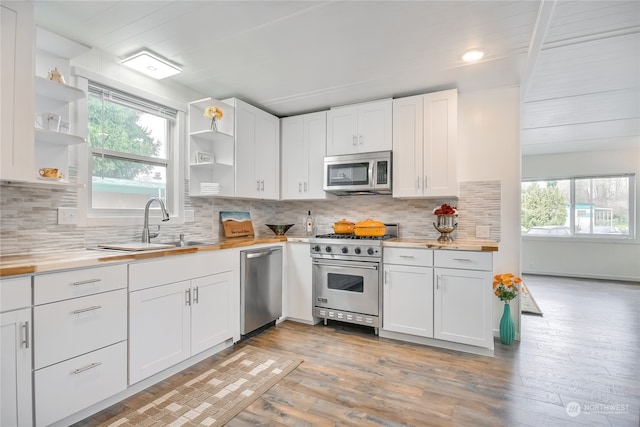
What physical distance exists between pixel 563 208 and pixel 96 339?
769 centimetres

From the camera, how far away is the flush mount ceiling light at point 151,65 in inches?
96.3

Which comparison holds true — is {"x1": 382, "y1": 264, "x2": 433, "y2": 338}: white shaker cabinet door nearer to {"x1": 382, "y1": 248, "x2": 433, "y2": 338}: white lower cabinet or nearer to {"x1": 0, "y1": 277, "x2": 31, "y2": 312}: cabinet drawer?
{"x1": 382, "y1": 248, "x2": 433, "y2": 338}: white lower cabinet

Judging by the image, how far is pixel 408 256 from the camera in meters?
2.96

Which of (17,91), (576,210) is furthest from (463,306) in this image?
(576,210)

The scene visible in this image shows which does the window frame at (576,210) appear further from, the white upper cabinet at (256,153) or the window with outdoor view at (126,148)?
the window with outdoor view at (126,148)

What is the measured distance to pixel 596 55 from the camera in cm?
254

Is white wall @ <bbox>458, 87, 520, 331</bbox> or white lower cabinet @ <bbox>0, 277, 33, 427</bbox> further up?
white wall @ <bbox>458, 87, 520, 331</bbox>

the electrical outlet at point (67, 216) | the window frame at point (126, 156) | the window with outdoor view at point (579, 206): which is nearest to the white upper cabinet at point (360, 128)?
the window frame at point (126, 156)

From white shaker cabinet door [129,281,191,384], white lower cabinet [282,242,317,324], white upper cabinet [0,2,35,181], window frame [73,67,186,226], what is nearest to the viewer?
white upper cabinet [0,2,35,181]

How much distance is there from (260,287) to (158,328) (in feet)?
3.55

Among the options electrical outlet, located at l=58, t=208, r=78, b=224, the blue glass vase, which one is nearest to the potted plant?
the blue glass vase

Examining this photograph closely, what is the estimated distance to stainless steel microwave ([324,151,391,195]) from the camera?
3.28m

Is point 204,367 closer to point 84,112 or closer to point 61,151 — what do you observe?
point 61,151

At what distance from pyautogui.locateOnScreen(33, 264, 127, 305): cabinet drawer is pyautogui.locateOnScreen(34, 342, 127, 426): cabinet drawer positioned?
0.35m
